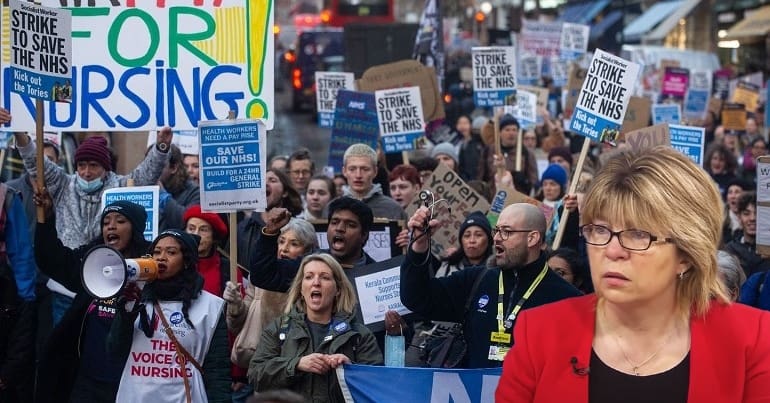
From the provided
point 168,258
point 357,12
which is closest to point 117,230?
point 168,258

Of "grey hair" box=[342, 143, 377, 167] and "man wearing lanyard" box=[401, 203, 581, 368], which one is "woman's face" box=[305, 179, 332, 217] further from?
"man wearing lanyard" box=[401, 203, 581, 368]

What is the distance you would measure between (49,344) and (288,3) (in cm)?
9255

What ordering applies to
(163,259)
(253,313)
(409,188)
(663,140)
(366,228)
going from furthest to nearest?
1. (409,188)
2. (663,140)
3. (366,228)
4. (253,313)
5. (163,259)

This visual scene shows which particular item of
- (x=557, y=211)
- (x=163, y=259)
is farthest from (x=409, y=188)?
(x=163, y=259)

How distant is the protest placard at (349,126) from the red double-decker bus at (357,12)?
2977 centimetres

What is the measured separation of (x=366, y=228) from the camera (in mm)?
7430

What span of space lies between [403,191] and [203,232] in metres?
3.09

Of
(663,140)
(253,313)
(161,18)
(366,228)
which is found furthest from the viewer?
(663,140)

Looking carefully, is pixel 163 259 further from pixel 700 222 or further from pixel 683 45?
pixel 683 45

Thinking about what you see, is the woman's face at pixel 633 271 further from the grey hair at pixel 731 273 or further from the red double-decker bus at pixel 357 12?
the red double-decker bus at pixel 357 12

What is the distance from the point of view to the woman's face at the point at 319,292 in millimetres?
6023

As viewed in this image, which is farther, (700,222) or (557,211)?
(557,211)

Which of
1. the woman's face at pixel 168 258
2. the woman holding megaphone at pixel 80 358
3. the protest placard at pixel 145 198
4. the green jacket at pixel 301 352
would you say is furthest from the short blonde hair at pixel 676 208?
the protest placard at pixel 145 198

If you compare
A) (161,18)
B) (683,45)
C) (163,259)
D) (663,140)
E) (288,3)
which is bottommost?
(163,259)
